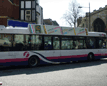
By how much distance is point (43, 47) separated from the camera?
1093 cm

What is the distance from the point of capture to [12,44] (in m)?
9.82

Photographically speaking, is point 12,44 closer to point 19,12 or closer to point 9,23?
point 9,23

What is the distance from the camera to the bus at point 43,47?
9.72 m

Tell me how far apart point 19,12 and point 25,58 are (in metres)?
19.5

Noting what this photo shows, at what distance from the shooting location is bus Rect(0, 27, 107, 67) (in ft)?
31.9

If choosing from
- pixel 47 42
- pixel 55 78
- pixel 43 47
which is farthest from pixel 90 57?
pixel 55 78

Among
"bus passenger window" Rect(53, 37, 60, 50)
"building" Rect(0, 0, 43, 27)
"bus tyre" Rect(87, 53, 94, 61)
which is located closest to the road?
"bus passenger window" Rect(53, 37, 60, 50)

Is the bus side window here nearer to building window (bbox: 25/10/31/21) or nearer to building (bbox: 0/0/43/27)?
building (bbox: 0/0/43/27)

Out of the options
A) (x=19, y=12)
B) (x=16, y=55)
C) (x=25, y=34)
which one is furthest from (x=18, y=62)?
(x=19, y=12)

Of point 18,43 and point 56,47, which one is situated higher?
point 18,43

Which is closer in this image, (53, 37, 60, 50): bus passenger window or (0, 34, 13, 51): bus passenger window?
(0, 34, 13, 51): bus passenger window

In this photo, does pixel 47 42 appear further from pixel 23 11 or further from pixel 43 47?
pixel 23 11

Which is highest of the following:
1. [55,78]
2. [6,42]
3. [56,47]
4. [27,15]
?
[27,15]

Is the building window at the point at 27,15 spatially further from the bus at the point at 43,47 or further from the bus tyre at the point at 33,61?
the bus tyre at the point at 33,61
